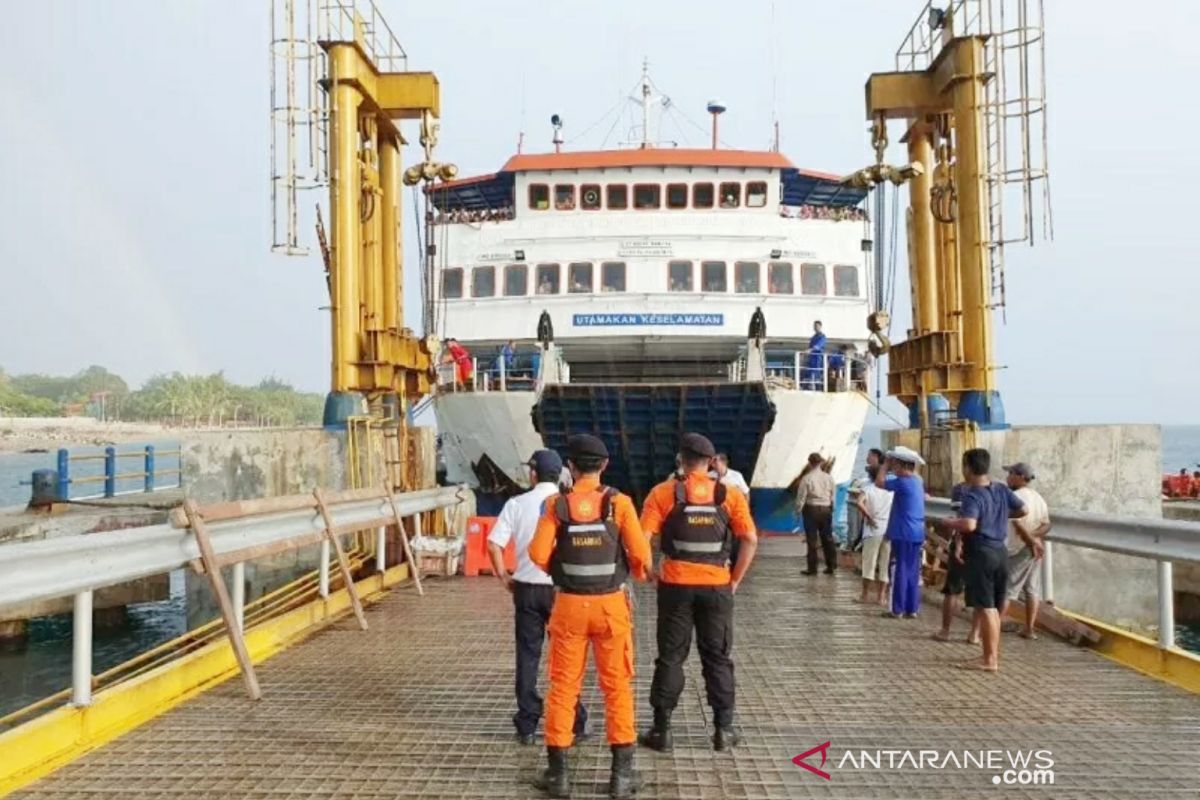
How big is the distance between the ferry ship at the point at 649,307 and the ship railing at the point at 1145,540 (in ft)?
26.1

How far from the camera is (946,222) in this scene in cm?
1284

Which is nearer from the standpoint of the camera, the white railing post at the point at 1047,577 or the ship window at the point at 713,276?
the white railing post at the point at 1047,577

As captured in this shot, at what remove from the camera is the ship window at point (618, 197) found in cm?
1909

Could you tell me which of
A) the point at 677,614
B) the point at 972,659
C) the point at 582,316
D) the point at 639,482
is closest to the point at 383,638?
the point at 677,614

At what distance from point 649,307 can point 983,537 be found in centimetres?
1197

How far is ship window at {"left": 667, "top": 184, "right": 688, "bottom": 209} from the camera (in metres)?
19.2

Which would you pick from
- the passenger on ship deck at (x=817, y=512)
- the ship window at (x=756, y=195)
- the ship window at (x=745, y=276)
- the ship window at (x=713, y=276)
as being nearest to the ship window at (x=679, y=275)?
the ship window at (x=713, y=276)

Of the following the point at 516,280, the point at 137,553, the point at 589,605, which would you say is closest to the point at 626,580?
the point at 589,605

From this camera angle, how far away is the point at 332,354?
11.6 metres

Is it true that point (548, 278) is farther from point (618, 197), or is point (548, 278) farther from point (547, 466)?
point (547, 466)

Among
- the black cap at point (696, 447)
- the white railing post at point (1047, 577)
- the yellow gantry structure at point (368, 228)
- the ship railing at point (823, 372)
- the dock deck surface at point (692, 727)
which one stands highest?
the yellow gantry structure at point (368, 228)

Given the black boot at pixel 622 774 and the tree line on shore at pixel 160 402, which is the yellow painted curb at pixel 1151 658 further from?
the tree line on shore at pixel 160 402

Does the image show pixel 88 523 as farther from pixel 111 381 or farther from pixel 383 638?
pixel 111 381

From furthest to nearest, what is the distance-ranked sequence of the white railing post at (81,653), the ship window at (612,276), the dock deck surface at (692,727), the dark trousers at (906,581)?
1. the ship window at (612,276)
2. the dark trousers at (906,581)
3. the white railing post at (81,653)
4. the dock deck surface at (692,727)
